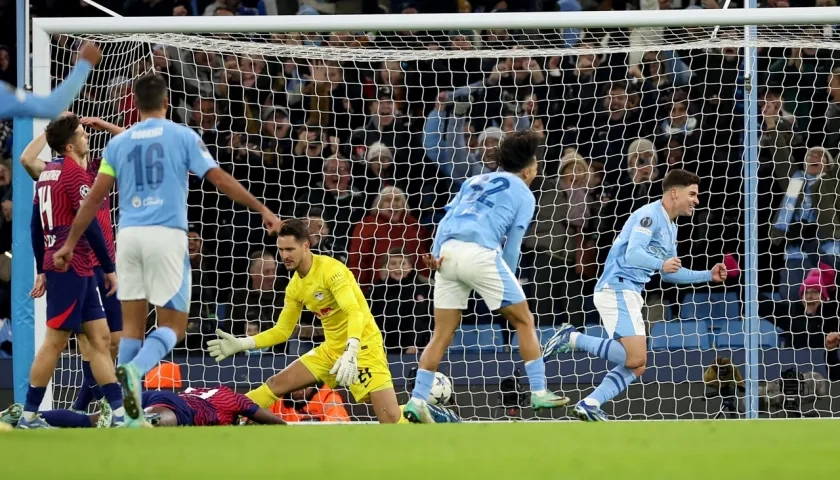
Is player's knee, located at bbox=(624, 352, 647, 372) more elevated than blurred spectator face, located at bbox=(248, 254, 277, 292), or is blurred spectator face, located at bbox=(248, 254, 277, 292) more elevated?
blurred spectator face, located at bbox=(248, 254, 277, 292)

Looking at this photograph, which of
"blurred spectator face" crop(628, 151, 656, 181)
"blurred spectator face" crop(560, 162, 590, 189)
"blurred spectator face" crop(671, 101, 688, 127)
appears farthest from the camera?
"blurred spectator face" crop(671, 101, 688, 127)

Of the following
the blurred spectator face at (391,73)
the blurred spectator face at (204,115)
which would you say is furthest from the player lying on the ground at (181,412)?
the blurred spectator face at (391,73)

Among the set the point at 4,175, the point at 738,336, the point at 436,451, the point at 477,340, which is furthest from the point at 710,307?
the point at 4,175

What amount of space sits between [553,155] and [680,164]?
1.19 metres

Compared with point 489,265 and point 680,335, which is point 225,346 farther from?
point 680,335

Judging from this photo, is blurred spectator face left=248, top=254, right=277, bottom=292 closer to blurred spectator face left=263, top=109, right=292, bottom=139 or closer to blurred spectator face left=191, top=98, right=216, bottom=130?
blurred spectator face left=263, top=109, right=292, bottom=139

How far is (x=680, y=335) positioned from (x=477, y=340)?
1676 mm

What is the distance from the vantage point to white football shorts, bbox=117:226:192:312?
599 cm

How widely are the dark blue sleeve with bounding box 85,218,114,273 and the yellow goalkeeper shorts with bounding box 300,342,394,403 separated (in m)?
1.59

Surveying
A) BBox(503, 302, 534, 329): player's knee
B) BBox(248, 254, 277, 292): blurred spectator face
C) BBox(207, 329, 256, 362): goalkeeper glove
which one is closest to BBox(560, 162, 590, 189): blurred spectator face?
BBox(248, 254, 277, 292): blurred spectator face

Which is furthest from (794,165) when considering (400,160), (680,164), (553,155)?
(400,160)

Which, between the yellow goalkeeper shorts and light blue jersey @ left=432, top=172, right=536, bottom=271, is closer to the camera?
light blue jersey @ left=432, top=172, right=536, bottom=271

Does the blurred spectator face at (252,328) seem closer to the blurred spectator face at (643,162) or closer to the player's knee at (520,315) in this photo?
the player's knee at (520,315)

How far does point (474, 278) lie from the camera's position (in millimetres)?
7180
